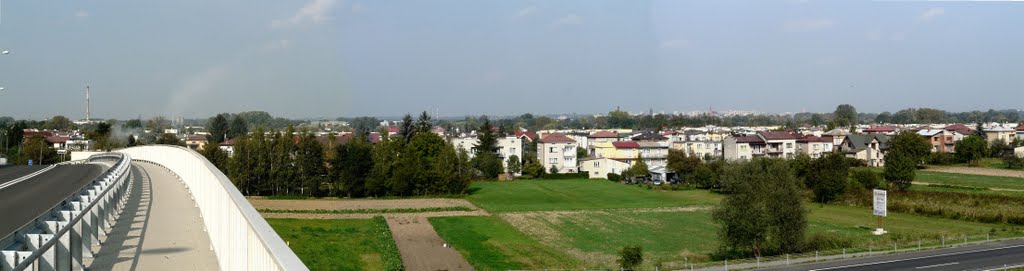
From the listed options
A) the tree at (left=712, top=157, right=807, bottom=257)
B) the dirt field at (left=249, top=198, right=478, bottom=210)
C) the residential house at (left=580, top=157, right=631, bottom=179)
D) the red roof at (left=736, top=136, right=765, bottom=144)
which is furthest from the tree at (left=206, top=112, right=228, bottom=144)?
the tree at (left=712, top=157, right=807, bottom=257)

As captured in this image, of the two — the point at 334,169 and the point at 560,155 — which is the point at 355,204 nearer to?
the point at 334,169

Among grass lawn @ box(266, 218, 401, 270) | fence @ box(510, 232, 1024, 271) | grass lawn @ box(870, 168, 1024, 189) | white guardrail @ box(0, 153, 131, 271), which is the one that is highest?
white guardrail @ box(0, 153, 131, 271)

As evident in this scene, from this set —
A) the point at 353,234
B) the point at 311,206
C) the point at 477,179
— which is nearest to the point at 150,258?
the point at 353,234

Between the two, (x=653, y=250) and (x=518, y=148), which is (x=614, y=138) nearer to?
(x=518, y=148)

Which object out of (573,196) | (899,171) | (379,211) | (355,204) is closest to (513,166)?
(573,196)

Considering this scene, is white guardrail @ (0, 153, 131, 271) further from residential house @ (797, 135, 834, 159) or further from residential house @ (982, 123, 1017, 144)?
residential house @ (982, 123, 1017, 144)

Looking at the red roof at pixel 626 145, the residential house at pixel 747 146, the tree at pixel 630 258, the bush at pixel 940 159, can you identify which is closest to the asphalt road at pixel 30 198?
the tree at pixel 630 258

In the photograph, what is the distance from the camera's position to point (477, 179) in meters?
79.2

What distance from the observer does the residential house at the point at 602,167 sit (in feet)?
272

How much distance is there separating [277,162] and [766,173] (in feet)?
138

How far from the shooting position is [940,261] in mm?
25484

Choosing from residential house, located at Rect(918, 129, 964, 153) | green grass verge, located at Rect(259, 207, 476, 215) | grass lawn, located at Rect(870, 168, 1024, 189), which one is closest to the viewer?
green grass verge, located at Rect(259, 207, 476, 215)

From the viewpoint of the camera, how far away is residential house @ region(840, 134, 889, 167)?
90.9 metres

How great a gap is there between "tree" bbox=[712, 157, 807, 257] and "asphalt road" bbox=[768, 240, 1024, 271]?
11.5 feet
